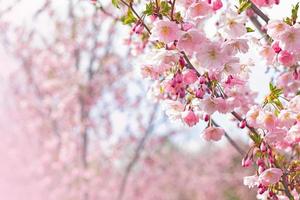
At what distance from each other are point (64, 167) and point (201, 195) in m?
4.26

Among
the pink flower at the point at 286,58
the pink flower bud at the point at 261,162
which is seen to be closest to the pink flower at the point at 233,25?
the pink flower at the point at 286,58

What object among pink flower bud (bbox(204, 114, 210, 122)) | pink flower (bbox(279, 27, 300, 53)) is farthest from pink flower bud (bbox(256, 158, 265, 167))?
pink flower (bbox(279, 27, 300, 53))

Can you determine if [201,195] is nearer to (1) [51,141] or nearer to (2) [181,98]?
(1) [51,141]

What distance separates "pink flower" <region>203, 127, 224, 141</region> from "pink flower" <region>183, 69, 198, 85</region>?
1.07ft

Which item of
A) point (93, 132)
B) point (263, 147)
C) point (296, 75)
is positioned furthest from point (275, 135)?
point (93, 132)

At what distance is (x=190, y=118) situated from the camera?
2656mm

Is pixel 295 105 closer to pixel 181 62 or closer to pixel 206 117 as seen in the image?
pixel 206 117

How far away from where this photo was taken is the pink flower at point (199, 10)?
252 centimetres

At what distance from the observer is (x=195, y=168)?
54.1 ft

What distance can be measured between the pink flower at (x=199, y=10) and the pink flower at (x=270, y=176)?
0.82 metres

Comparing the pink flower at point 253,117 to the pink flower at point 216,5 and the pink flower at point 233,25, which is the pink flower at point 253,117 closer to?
the pink flower at point 233,25

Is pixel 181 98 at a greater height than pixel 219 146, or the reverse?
pixel 181 98

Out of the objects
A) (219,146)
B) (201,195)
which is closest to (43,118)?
(201,195)

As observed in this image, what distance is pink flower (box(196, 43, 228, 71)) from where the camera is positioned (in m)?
2.42
